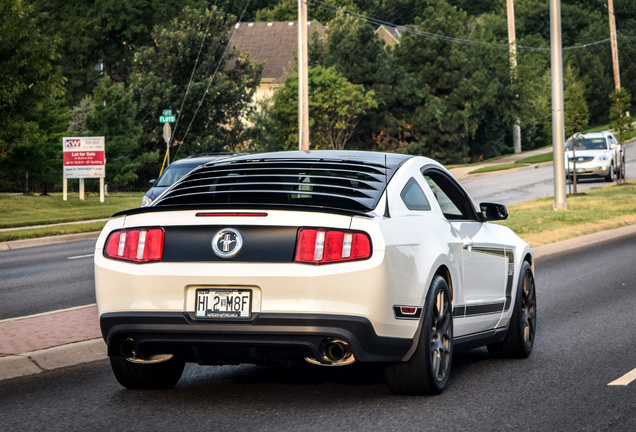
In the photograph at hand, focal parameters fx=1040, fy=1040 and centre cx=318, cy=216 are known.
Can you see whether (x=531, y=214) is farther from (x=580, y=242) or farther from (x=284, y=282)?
(x=284, y=282)

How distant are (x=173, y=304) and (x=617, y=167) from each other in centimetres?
3350

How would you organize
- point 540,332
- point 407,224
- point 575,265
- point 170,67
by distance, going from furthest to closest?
point 170,67 → point 575,265 → point 540,332 → point 407,224

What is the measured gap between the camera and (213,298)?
6148 millimetres

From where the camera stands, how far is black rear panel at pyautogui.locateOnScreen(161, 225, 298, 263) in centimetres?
613

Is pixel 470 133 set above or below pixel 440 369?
above

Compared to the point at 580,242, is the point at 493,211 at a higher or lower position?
higher

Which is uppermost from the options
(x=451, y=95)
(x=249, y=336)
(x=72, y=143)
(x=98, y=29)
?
(x=98, y=29)

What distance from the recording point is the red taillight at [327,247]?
20.0ft

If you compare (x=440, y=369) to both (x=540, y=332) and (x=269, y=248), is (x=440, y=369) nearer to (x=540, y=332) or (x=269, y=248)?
(x=269, y=248)

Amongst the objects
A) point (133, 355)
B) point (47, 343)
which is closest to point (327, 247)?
point (133, 355)

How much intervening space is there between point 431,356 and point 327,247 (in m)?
1.11

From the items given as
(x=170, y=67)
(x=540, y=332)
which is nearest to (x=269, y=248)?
(x=540, y=332)

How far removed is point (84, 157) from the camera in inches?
1378

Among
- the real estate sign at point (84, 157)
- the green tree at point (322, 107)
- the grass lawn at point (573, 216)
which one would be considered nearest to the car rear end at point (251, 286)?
the grass lawn at point (573, 216)
